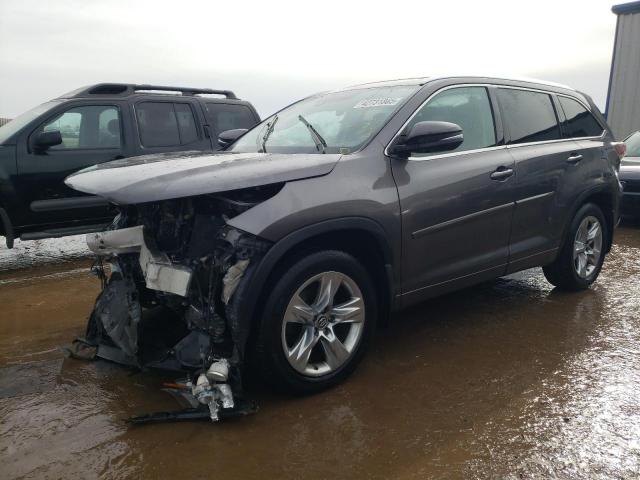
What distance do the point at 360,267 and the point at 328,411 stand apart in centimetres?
81

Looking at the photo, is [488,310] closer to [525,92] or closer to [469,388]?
[469,388]

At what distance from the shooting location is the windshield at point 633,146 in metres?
9.16

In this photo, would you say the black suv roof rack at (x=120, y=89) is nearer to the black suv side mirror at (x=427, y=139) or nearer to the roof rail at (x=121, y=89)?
the roof rail at (x=121, y=89)

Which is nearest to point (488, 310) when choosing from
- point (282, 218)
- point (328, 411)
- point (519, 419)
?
point (519, 419)

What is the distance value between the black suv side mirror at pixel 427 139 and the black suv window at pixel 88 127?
4.44 meters

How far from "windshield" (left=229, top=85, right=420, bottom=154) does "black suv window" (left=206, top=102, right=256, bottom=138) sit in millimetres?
3322

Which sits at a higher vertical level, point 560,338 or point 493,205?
point 493,205

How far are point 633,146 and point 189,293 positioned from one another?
9.22 m

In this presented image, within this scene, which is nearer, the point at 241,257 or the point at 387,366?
the point at 241,257

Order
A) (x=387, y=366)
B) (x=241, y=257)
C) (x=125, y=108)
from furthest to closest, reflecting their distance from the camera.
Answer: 1. (x=125, y=108)
2. (x=387, y=366)
3. (x=241, y=257)

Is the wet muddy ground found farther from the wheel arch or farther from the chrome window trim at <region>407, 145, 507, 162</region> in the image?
the chrome window trim at <region>407, 145, 507, 162</region>

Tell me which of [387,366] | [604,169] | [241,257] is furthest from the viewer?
[604,169]

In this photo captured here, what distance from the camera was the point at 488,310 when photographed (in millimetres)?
4430

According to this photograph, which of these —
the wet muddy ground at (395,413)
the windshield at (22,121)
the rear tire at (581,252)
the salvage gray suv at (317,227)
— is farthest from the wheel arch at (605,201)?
the windshield at (22,121)
